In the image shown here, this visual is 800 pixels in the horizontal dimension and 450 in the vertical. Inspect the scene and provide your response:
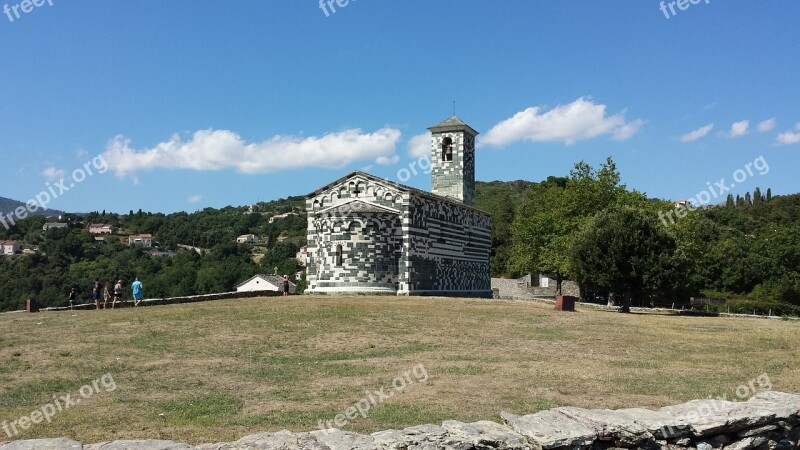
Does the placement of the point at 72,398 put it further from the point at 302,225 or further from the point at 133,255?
the point at 302,225

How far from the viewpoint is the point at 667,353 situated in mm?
18000

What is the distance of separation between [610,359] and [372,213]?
2155cm

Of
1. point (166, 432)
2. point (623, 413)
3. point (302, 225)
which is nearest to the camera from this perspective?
point (623, 413)

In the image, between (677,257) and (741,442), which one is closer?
(741,442)

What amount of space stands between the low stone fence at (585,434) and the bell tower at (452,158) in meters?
41.0

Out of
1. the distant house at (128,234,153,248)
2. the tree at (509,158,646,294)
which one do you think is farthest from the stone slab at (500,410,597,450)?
the distant house at (128,234,153,248)

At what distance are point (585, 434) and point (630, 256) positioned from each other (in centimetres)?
2935

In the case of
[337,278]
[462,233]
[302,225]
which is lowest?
[337,278]

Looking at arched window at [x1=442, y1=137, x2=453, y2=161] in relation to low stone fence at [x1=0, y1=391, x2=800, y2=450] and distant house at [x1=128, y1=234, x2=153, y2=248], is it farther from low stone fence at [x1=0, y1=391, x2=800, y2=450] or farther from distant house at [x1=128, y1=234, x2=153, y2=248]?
distant house at [x1=128, y1=234, x2=153, y2=248]

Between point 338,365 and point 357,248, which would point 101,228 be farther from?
point 338,365

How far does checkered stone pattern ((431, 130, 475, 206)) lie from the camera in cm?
5034

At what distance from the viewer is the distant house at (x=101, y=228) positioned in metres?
129

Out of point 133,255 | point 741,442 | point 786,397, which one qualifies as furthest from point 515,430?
point 133,255

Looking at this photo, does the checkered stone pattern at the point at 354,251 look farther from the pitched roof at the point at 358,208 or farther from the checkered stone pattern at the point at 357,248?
the pitched roof at the point at 358,208
